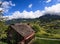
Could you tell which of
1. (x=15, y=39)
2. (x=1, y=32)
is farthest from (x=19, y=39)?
(x=1, y=32)

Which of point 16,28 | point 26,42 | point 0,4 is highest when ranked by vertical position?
point 0,4

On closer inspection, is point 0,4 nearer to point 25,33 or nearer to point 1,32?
point 1,32

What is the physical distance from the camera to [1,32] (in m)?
26.8

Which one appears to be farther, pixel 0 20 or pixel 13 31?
pixel 13 31

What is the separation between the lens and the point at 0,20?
83.5ft

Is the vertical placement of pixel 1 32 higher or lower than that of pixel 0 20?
lower

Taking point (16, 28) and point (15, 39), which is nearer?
point (15, 39)

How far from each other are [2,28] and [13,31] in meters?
35.5

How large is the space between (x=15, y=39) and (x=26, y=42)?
384cm

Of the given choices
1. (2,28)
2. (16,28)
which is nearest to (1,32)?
(2,28)

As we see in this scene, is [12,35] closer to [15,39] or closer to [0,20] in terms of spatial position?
[15,39]

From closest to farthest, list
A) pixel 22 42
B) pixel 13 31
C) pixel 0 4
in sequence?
1. pixel 0 4
2. pixel 22 42
3. pixel 13 31

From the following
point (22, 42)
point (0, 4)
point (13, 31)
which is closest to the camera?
point (0, 4)

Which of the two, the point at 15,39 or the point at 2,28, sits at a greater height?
the point at 2,28
